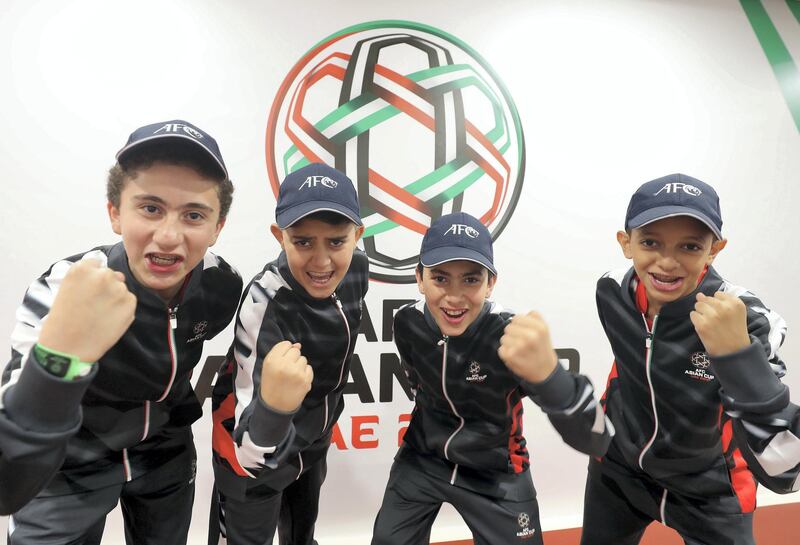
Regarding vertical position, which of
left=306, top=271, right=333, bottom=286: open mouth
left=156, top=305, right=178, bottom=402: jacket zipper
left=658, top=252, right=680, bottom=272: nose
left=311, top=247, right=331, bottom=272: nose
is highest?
left=658, top=252, right=680, bottom=272: nose

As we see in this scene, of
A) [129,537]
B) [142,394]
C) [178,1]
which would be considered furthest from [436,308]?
[178,1]

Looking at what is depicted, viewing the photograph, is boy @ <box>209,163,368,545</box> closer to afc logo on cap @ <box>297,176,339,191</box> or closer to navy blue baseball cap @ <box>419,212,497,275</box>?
afc logo on cap @ <box>297,176,339,191</box>

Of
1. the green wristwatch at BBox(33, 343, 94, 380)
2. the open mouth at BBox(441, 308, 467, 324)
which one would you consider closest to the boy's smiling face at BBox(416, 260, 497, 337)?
the open mouth at BBox(441, 308, 467, 324)

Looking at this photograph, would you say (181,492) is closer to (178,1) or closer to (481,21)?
(178,1)

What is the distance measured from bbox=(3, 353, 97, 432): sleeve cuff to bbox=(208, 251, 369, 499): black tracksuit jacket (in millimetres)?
381

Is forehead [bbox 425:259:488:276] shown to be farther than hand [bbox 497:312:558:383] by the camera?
Yes

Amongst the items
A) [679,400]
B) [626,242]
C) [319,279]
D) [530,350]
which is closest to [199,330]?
[319,279]

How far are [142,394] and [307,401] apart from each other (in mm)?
423

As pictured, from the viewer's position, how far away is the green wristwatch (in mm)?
757

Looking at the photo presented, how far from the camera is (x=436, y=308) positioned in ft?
4.64

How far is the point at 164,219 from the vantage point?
104 centimetres

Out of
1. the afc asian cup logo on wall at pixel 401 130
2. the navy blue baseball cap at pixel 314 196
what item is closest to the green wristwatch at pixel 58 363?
the navy blue baseball cap at pixel 314 196

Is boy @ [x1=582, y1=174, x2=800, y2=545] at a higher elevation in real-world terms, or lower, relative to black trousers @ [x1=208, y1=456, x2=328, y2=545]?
higher

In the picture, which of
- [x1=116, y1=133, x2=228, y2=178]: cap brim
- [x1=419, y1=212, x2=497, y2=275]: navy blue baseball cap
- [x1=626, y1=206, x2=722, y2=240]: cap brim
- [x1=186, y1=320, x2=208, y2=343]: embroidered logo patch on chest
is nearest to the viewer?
[x1=116, y1=133, x2=228, y2=178]: cap brim
